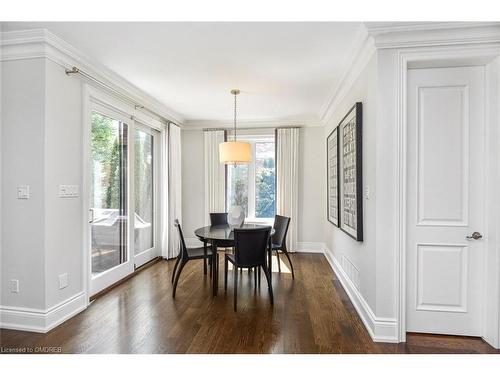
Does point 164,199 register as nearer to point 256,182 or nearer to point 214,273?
point 256,182

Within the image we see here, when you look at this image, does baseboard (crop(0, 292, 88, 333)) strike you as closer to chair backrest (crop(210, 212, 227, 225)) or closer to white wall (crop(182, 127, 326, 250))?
chair backrest (crop(210, 212, 227, 225))

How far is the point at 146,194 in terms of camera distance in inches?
169

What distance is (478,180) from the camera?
2104 millimetres

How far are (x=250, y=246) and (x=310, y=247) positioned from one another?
8.36ft

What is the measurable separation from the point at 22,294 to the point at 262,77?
3.15 m

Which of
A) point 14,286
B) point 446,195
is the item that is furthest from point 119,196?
point 446,195

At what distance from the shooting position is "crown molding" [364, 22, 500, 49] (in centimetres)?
198

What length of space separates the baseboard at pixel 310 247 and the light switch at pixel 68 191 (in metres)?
3.69

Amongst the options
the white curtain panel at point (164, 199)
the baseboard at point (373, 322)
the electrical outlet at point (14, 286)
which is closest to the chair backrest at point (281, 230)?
the baseboard at point (373, 322)

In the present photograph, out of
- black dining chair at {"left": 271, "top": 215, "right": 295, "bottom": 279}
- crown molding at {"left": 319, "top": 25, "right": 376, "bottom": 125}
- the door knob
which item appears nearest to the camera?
the door knob

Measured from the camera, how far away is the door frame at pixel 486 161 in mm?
2025

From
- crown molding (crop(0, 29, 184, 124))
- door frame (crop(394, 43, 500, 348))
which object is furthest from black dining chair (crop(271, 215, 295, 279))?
crown molding (crop(0, 29, 184, 124))

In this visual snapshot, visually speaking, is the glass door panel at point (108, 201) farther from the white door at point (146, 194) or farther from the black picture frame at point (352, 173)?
the black picture frame at point (352, 173)
